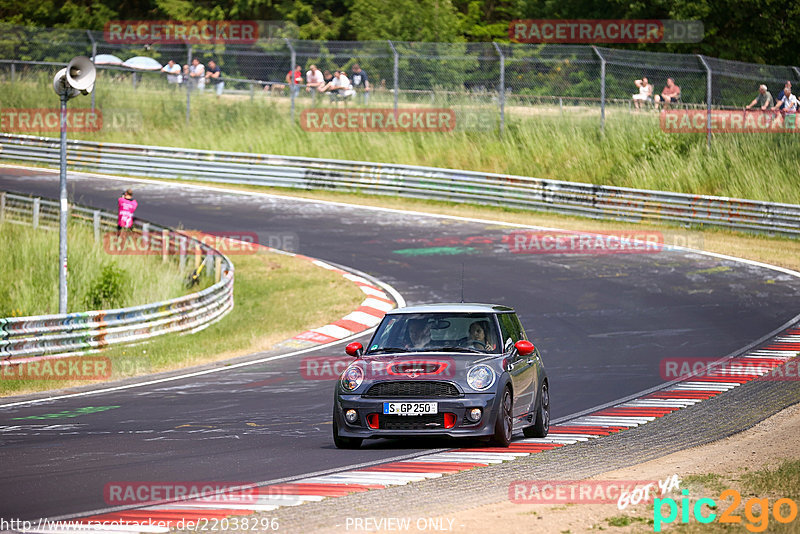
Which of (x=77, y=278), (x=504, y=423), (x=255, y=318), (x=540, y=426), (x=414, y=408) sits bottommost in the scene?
(x=255, y=318)

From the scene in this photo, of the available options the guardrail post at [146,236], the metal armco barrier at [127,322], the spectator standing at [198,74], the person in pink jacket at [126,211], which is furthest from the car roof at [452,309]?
the spectator standing at [198,74]

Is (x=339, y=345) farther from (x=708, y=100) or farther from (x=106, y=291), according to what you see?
(x=708, y=100)

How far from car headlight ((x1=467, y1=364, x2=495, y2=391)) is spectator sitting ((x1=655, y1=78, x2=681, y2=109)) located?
77.1 feet

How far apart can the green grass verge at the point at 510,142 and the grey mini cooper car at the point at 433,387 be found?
21.0 metres

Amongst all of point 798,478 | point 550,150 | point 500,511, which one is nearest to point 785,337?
point 798,478

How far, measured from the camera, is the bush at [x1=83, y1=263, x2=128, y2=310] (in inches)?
917

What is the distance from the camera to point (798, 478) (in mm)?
9094

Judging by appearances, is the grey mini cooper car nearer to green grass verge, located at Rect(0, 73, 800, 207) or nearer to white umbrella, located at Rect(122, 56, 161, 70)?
green grass verge, located at Rect(0, 73, 800, 207)

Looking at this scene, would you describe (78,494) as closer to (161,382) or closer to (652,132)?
(161,382)

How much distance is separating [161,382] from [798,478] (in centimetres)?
Result: 1008

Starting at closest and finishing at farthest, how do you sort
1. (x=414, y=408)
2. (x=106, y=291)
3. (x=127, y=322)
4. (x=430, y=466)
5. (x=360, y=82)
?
(x=430, y=466) → (x=414, y=408) → (x=127, y=322) → (x=106, y=291) → (x=360, y=82)

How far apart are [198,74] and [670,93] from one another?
665 inches

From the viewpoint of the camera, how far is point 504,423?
36.6ft

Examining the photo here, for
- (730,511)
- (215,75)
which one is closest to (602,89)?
(215,75)
